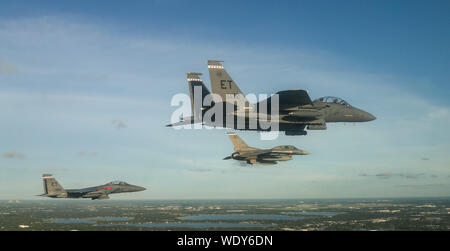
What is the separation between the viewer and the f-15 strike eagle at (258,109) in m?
35.3

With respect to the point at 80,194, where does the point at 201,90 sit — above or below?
above

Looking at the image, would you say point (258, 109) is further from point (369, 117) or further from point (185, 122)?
point (369, 117)

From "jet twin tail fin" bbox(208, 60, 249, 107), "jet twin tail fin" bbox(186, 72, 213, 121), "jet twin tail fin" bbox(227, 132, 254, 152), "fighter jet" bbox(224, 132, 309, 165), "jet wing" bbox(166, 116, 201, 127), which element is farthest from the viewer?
"jet twin tail fin" bbox(227, 132, 254, 152)

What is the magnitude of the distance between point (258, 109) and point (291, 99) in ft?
11.3

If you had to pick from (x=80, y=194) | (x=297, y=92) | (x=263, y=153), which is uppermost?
(x=297, y=92)

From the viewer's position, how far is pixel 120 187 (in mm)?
82000

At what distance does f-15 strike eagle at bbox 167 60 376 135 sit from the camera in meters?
35.3

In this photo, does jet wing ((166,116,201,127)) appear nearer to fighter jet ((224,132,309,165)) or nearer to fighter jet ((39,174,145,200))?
fighter jet ((224,132,309,165))

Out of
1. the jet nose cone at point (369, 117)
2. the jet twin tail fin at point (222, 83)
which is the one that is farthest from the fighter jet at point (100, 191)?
the jet nose cone at point (369, 117)

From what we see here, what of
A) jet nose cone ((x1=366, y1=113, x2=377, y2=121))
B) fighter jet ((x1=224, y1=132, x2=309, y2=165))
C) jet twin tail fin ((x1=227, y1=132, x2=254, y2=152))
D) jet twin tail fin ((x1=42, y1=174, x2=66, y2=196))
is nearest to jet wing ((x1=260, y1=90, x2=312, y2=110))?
jet nose cone ((x1=366, y1=113, x2=377, y2=121))
